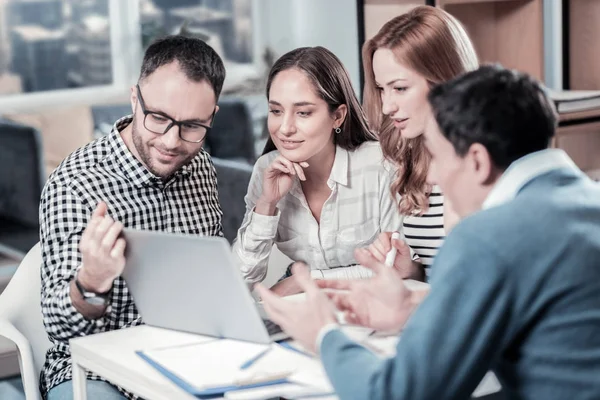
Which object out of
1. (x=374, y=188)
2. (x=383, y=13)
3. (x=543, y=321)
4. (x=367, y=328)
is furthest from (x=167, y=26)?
(x=543, y=321)

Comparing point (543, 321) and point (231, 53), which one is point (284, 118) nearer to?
point (543, 321)

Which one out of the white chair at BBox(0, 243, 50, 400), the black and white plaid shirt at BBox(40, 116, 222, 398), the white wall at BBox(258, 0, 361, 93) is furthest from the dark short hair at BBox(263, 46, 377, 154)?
the white wall at BBox(258, 0, 361, 93)

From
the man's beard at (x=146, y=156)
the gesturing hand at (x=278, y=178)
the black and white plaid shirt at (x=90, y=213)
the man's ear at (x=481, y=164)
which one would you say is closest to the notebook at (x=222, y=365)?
the black and white plaid shirt at (x=90, y=213)

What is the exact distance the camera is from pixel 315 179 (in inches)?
92.1

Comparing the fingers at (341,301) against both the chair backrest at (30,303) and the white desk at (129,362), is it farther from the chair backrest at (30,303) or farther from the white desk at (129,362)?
the chair backrest at (30,303)

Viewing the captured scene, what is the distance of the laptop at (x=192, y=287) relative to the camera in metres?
1.48

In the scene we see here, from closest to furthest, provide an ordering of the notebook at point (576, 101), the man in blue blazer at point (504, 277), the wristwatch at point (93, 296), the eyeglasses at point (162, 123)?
the man in blue blazer at point (504, 277)
the wristwatch at point (93, 296)
the eyeglasses at point (162, 123)
the notebook at point (576, 101)

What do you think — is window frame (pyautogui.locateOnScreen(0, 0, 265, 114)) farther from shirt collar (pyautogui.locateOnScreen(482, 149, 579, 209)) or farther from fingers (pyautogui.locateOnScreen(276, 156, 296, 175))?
shirt collar (pyautogui.locateOnScreen(482, 149, 579, 209))

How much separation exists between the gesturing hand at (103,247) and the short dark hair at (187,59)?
1.51 feet

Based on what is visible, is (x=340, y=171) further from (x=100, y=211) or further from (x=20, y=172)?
(x=20, y=172)

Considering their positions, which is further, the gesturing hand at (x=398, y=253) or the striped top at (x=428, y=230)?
the striped top at (x=428, y=230)

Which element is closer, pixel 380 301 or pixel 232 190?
pixel 380 301

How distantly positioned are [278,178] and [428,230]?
1.27 feet

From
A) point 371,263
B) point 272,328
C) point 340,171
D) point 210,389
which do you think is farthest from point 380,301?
point 340,171
